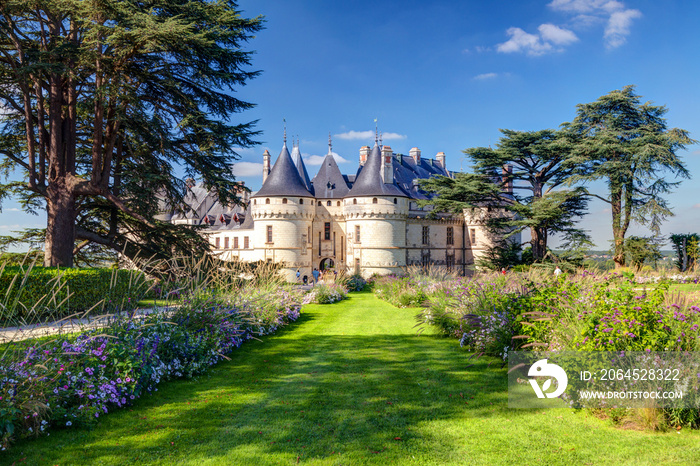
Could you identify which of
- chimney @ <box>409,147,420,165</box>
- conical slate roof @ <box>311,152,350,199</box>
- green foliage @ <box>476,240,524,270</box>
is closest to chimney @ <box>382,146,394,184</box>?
conical slate roof @ <box>311,152,350,199</box>

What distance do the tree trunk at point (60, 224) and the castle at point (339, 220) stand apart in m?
13.9

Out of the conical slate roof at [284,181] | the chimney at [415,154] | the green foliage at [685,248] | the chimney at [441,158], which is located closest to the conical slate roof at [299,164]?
the conical slate roof at [284,181]

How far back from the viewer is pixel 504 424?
448 centimetres

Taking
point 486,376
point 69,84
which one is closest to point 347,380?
point 486,376

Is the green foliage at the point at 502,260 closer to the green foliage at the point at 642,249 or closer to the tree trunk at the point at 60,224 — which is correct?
the green foliage at the point at 642,249

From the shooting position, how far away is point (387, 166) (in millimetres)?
31578

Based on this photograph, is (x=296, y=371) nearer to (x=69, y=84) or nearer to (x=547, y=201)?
(x=69, y=84)

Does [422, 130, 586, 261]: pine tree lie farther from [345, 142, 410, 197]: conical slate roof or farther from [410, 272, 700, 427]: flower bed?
[410, 272, 700, 427]: flower bed

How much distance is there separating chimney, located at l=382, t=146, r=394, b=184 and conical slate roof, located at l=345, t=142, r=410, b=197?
0.88 ft

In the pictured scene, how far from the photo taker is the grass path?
3773 mm

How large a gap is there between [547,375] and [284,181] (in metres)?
26.6

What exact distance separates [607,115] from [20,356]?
28.3 m

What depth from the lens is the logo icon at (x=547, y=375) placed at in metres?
5.13

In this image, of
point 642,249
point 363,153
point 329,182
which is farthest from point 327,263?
point 642,249
